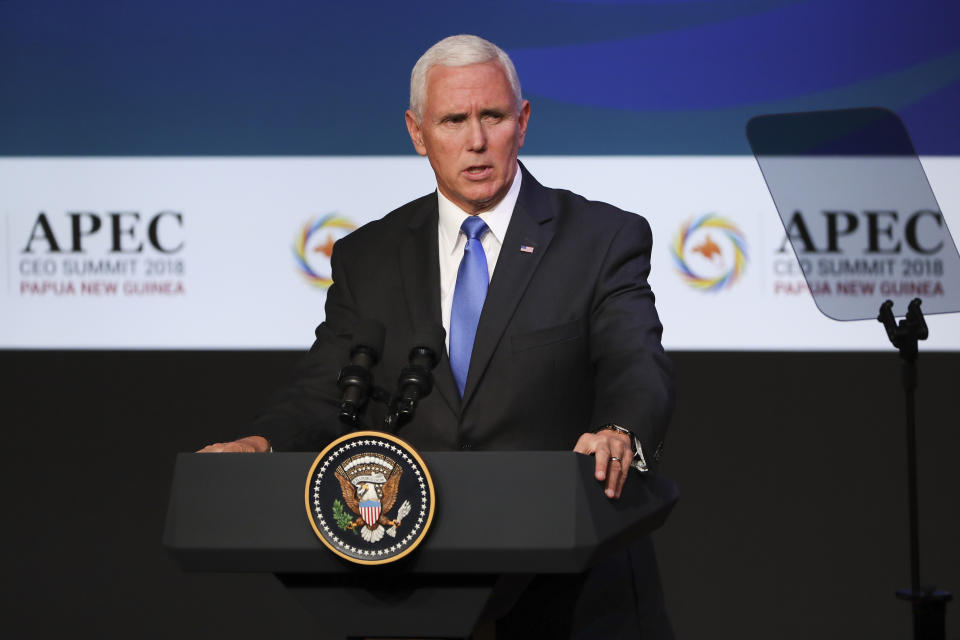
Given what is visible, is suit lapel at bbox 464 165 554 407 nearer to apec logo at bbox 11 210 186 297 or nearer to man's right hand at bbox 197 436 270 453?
man's right hand at bbox 197 436 270 453

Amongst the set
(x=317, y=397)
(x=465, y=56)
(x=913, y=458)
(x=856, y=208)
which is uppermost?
(x=465, y=56)

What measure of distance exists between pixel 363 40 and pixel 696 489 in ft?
6.36

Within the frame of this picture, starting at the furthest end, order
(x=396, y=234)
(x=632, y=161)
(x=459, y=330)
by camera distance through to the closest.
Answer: (x=632, y=161), (x=396, y=234), (x=459, y=330)

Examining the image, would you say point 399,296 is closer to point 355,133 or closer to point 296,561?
point 296,561

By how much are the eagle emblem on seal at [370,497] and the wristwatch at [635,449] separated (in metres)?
0.37

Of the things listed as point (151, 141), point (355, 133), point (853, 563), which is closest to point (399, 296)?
point (355, 133)

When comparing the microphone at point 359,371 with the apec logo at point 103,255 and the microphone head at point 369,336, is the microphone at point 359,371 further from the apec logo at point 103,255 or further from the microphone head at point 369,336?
the apec logo at point 103,255

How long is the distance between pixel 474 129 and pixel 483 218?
6.4 inches

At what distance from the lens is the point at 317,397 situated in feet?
6.53

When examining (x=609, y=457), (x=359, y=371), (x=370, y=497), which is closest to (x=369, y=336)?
(x=359, y=371)

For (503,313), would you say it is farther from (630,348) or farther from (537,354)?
(630,348)

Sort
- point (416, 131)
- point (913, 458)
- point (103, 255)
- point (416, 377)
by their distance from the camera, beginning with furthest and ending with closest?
point (103, 255), point (913, 458), point (416, 131), point (416, 377)

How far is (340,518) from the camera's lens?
55.0 inches

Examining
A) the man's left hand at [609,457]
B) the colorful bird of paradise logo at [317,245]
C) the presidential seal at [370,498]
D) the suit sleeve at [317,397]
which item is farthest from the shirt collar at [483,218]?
the colorful bird of paradise logo at [317,245]
